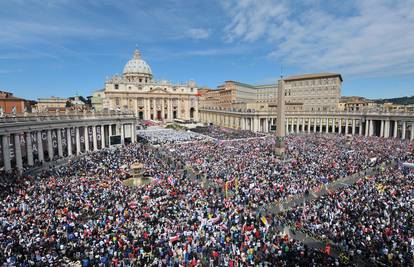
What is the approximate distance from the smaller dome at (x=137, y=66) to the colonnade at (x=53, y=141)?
275 ft

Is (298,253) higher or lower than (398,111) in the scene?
lower

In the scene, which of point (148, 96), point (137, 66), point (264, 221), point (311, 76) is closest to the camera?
point (264, 221)

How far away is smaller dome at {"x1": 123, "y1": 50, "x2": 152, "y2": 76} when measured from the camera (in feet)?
433

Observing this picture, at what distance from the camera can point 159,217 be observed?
17.2 m

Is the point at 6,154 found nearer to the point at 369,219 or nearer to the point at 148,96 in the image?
the point at 369,219

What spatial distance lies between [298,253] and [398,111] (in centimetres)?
6392

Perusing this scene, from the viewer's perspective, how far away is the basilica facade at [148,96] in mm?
108500

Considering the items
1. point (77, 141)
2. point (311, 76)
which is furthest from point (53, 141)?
point (311, 76)

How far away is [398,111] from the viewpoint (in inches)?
2421

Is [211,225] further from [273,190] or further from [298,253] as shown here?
[273,190]

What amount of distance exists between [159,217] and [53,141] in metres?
32.5

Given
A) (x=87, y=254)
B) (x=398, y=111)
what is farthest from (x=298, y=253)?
(x=398, y=111)

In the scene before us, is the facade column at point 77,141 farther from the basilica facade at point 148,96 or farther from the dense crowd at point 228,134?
the basilica facade at point 148,96

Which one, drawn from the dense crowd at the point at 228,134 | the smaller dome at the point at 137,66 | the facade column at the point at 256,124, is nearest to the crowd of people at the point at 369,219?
the dense crowd at the point at 228,134
